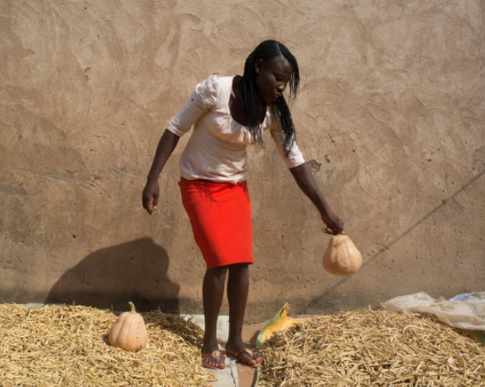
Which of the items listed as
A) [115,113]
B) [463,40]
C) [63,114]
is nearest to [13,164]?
[63,114]

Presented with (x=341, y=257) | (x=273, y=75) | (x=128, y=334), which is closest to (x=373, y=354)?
(x=341, y=257)

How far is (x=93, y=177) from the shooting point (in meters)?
3.82

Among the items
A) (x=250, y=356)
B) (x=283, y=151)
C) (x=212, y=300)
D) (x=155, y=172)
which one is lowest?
(x=250, y=356)

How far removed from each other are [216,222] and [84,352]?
1108 mm

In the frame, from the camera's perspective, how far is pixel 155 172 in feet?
10.1

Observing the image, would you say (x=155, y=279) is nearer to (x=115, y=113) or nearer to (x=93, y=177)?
(x=93, y=177)

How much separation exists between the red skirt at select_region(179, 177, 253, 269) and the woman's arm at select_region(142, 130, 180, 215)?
0.22 meters

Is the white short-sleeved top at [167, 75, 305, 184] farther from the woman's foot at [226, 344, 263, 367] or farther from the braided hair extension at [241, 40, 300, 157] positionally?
the woman's foot at [226, 344, 263, 367]

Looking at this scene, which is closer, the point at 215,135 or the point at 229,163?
the point at 215,135

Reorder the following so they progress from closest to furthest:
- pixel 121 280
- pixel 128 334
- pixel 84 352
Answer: pixel 84 352 < pixel 128 334 < pixel 121 280

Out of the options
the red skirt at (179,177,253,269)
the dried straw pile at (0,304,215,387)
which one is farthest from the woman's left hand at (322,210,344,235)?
A: the dried straw pile at (0,304,215,387)

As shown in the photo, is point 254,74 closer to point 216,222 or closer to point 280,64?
point 280,64

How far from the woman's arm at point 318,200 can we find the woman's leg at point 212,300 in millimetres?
749

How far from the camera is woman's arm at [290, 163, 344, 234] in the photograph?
3.29 meters
